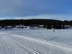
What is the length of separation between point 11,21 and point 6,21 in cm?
397

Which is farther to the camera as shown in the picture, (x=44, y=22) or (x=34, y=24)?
(x=34, y=24)

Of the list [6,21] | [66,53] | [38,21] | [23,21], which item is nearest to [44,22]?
[38,21]

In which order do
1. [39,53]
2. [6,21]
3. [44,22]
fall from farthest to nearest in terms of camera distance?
[6,21], [44,22], [39,53]

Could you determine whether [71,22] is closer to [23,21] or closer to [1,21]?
[23,21]

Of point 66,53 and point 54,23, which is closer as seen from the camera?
point 66,53

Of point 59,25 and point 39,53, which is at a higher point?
point 39,53

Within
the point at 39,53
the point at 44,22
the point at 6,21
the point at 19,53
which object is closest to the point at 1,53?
the point at 19,53

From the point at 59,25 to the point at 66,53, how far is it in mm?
99104

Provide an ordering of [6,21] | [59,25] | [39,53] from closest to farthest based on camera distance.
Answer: [39,53]
[59,25]
[6,21]

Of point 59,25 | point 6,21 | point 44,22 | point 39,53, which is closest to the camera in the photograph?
point 39,53

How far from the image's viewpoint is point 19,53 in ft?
38.0

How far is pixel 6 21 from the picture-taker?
4961 inches

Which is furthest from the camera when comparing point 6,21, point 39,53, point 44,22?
point 6,21

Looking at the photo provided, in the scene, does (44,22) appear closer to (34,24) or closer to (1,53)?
(34,24)
